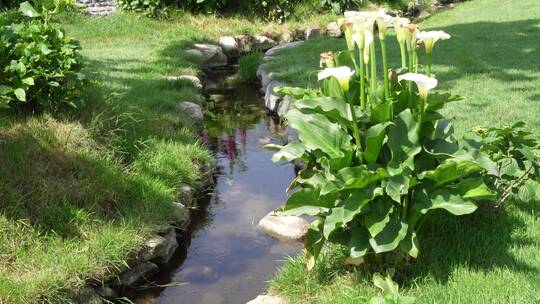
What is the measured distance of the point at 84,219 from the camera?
4242mm

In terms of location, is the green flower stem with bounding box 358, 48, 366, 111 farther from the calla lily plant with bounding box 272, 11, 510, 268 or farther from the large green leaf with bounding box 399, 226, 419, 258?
the large green leaf with bounding box 399, 226, 419, 258

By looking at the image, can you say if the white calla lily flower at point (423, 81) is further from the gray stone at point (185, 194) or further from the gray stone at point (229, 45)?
the gray stone at point (229, 45)

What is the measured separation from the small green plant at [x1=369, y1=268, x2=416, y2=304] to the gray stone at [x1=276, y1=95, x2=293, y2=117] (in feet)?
13.5

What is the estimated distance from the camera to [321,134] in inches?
133

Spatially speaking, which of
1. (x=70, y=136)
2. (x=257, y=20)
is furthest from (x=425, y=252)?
(x=257, y=20)

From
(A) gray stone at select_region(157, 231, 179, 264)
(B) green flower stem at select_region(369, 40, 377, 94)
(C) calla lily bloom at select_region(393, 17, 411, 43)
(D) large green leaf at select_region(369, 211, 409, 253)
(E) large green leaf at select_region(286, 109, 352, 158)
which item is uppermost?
(C) calla lily bloom at select_region(393, 17, 411, 43)

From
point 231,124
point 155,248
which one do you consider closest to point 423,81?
point 155,248

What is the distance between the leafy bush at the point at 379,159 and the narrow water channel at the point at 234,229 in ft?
2.96

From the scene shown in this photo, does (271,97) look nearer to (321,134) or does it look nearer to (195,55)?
(195,55)

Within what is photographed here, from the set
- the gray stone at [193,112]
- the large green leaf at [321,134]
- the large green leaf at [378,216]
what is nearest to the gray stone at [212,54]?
the gray stone at [193,112]

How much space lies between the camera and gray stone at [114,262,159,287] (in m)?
4.11

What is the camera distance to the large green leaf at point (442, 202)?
3129 millimetres

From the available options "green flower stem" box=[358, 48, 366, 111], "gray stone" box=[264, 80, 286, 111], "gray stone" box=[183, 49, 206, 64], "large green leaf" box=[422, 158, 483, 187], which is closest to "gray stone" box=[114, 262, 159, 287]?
"green flower stem" box=[358, 48, 366, 111]

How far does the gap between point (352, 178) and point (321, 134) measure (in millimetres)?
364
